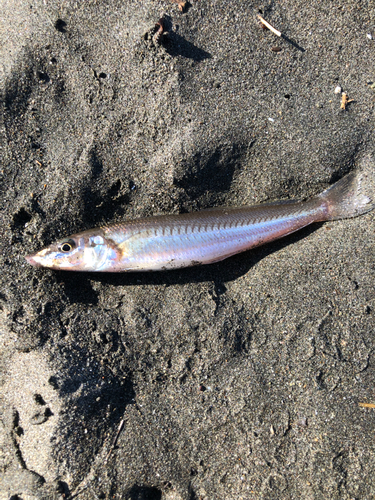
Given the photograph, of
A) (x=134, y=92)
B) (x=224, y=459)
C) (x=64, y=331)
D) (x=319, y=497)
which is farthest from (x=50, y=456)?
(x=134, y=92)

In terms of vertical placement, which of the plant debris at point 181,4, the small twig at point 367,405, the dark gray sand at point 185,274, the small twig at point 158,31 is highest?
the plant debris at point 181,4

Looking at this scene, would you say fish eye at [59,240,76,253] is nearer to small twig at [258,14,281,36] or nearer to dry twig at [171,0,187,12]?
dry twig at [171,0,187,12]

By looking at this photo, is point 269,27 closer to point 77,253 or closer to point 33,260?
point 77,253

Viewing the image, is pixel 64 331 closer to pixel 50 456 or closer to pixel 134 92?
pixel 50 456

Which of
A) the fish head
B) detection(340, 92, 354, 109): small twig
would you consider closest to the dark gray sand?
detection(340, 92, 354, 109): small twig

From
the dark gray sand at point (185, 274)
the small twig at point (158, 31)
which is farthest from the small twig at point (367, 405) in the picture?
the small twig at point (158, 31)

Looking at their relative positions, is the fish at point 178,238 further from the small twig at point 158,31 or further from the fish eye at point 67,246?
the small twig at point 158,31

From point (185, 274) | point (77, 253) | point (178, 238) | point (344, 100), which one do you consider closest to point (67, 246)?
point (77, 253)
